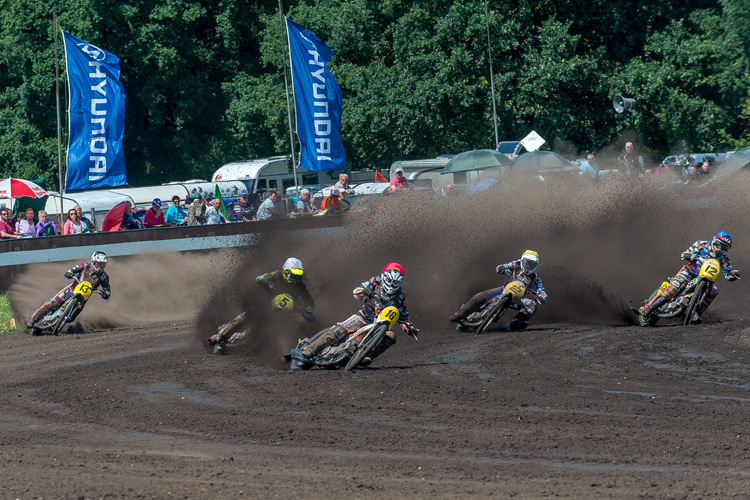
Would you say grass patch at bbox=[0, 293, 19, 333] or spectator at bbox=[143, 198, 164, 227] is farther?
spectator at bbox=[143, 198, 164, 227]

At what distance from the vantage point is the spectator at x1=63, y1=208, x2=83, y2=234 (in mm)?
21750

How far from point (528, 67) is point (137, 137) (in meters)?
22.2

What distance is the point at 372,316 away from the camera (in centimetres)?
1324

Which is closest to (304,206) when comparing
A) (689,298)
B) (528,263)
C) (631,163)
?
(528,263)

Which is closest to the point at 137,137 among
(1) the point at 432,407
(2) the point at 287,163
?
(2) the point at 287,163

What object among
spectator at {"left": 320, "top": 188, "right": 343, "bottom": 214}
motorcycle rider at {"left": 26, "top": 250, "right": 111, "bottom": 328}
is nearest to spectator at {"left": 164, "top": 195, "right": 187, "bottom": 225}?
spectator at {"left": 320, "top": 188, "right": 343, "bottom": 214}

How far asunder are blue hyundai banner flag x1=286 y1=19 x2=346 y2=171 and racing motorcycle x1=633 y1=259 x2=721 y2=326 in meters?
9.77

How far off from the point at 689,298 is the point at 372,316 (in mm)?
6430

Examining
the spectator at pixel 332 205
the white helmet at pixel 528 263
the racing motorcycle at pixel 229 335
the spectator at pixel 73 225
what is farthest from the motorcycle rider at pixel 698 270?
the spectator at pixel 73 225

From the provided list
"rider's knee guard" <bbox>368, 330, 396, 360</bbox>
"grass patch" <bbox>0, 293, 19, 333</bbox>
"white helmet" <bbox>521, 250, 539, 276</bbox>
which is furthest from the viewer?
"grass patch" <bbox>0, 293, 19, 333</bbox>

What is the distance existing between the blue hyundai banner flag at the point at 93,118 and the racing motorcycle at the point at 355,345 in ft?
36.5

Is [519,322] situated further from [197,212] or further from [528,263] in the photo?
[197,212]

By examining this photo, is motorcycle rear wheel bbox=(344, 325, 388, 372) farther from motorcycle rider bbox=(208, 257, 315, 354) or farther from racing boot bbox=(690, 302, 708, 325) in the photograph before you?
racing boot bbox=(690, 302, 708, 325)

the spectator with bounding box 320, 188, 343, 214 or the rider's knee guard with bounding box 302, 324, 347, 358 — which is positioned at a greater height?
the spectator with bounding box 320, 188, 343, 214
